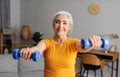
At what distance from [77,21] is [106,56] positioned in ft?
3.72

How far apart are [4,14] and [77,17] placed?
6.06 feet

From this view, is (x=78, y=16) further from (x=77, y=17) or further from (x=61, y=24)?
(x=61, y=24)

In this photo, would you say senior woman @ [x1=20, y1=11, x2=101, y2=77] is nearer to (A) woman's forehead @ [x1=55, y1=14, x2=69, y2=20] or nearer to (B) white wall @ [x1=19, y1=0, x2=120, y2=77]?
(A) woman's forehead @ [x1=55, y1=14, x2=69, y2=20]

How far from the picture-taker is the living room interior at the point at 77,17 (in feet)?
13.1

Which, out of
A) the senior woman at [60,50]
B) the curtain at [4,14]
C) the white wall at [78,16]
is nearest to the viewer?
the senior woman at [60,50]

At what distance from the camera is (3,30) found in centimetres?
482

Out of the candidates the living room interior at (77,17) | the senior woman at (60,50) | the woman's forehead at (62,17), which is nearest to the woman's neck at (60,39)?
the senior woman at (60,50)

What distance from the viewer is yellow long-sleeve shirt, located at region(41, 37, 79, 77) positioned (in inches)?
43.8

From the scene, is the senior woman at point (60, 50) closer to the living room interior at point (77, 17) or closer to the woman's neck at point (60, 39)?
the woman's neck at point (60, 39)

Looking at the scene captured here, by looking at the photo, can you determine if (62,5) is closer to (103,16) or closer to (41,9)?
(41,9)

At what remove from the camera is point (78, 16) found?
4391 mm

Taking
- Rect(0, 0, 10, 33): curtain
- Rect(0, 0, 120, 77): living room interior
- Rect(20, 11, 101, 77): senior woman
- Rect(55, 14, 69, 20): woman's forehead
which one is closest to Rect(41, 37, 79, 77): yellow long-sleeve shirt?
Rect(20, 11, 101, 77): senior woman

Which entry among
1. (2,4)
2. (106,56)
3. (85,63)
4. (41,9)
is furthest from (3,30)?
(106,56)

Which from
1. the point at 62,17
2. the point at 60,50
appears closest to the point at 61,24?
the point at 62,17
